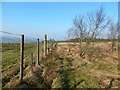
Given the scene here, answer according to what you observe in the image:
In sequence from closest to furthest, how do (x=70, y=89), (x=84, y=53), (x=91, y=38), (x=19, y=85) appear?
(x=19, y=85) < (x=70, y=89) < (x=84, y=53) < (x=91, y=38)

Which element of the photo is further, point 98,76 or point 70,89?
point 98,76

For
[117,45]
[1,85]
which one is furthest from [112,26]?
[1,85]

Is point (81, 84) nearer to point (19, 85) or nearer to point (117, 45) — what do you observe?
point (19, 85)

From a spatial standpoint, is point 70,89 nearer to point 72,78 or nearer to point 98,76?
point 72,78

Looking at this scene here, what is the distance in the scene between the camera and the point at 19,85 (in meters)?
9.64

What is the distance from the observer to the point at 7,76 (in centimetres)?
1192

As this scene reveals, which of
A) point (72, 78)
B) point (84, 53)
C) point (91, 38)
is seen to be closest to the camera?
point (72, 78)

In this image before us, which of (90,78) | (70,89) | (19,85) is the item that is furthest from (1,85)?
(90,78)

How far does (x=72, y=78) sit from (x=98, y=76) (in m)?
1.83

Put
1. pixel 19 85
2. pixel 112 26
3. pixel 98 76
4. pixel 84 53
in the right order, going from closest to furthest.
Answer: pixel 19 85
pixel 98 76
pixel 84 53
pixel 112 26

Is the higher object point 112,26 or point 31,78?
point 112,26

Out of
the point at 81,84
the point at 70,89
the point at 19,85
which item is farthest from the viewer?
the point at 81,84

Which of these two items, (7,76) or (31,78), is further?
(7,76)

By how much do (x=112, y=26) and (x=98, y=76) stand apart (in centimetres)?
2732
